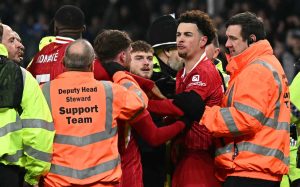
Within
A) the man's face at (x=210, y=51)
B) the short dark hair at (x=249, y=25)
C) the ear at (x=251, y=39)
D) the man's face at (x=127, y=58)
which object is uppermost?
the short dark hair at (x=249, y=25)

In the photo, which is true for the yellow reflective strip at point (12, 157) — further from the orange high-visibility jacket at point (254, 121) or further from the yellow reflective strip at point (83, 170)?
the orange high-visibility jacket at point (254, 121)

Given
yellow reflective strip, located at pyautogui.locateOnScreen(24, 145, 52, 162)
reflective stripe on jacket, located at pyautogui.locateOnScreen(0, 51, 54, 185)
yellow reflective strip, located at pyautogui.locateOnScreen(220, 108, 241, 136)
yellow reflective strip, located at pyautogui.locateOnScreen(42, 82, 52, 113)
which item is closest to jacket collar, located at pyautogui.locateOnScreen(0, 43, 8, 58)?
reflective stripe on jacket, located at pyautogui.locateOnScreen(0, 51, 54, 185)

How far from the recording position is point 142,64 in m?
7.96

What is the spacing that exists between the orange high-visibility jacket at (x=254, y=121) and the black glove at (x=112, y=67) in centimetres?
87

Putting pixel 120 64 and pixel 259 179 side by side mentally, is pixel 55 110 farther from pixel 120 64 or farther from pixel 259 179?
pixel 259 179

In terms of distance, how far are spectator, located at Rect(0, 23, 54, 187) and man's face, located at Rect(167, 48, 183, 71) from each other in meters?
2.16

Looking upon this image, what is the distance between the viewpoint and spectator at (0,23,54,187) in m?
6.55

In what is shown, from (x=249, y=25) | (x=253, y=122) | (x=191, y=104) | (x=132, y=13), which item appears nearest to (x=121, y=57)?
(x=191, y=104)

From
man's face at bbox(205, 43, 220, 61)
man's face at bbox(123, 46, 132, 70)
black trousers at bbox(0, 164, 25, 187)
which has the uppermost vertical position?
man's face at bbox(123, 46, 132, 70)

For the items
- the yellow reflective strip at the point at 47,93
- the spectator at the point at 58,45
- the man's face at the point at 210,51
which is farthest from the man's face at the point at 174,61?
the yellow reflective strip at the point at 47,93

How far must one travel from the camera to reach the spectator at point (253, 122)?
6.95 metres

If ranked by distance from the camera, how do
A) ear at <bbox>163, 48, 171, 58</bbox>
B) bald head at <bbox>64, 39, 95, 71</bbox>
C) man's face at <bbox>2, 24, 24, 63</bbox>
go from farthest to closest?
ear at <bbox>163, 48, 171, 58</bbox>
man's face at <bbox>2, 24, 24, 63</bbox>
bald head at <bbox>64, 39, 95, 71</bbox>

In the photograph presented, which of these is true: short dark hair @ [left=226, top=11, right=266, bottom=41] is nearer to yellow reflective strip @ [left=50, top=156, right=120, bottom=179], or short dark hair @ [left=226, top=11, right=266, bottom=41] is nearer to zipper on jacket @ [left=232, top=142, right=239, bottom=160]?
zipper on jacket @ [left=232, top=142, right=239, bottom=160]

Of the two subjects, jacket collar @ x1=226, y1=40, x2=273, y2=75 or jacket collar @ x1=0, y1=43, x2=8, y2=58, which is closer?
jacket collar @ x1=0, y1=43, x2=8, y2=58
